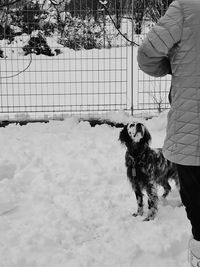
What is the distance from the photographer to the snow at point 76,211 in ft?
12.2

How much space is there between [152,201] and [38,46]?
4.79 meters

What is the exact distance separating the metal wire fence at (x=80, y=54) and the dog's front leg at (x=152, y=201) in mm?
3740

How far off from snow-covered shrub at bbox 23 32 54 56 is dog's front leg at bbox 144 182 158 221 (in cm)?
430

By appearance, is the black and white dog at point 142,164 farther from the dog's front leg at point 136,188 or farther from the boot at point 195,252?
the boot at point 195,252

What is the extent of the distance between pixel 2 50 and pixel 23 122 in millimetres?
1427

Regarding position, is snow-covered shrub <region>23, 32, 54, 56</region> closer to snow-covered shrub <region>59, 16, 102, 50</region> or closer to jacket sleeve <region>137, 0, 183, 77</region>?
snow-covered shrub <region>59, 16, 102, 50</region>

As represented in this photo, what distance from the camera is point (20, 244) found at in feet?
12.9

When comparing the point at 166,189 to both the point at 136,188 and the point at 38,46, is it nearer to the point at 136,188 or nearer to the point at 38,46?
the point at 136,188

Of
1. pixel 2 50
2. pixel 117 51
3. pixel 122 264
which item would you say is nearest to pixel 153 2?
pixel 117 51

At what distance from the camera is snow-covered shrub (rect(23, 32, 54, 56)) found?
8.43 metres

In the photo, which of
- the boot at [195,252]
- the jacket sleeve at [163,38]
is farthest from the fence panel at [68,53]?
the boot at [195,252]

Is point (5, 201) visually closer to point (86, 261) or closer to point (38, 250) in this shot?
point (38, 250)

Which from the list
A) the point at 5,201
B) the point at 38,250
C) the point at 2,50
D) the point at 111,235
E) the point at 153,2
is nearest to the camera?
the point at 38,250

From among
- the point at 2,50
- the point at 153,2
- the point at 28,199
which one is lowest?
the point at 28,199
